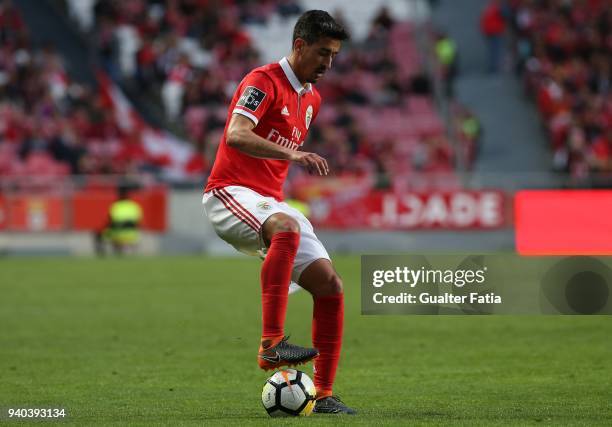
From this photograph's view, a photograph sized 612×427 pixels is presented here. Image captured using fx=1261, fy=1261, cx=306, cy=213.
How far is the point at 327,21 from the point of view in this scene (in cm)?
660

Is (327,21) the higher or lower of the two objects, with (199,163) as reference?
lower

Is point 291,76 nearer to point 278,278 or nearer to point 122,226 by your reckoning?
point 278,278

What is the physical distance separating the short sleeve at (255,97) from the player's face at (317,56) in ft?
0.76

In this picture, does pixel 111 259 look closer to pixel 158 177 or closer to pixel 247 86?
pixel 158 177

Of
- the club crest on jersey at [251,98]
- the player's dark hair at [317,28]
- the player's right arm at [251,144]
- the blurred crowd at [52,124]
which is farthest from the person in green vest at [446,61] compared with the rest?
the player's right arm at [251,144]

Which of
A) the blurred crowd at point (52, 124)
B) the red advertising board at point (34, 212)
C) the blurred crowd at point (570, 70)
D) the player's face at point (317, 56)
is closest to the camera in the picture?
the player's face at point (317, 56)

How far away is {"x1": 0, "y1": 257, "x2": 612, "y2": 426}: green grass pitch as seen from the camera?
22.0ft

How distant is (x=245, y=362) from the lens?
30.7ft

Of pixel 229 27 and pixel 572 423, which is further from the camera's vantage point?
pixel 229 27

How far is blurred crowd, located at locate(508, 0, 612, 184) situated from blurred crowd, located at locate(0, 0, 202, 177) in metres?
8.79

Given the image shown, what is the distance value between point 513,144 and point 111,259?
10.3m

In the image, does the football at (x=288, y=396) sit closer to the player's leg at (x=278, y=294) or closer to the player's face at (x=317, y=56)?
the player's leg at (x=278, y=294)

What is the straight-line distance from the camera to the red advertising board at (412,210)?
80.0 feet

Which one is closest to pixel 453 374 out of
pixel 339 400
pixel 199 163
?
pixel 339 400
